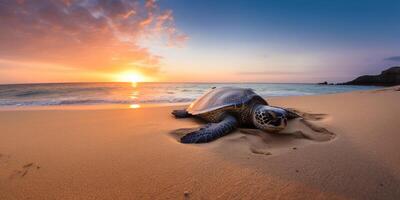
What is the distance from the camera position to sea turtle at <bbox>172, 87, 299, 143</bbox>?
2.19 meters

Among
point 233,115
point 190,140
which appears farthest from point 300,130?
point 190,140

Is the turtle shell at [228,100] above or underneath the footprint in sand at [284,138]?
above

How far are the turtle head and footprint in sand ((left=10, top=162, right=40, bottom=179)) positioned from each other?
222 cm

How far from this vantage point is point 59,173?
1311 mm

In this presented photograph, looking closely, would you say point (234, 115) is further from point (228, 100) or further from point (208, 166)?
point (208, 166)

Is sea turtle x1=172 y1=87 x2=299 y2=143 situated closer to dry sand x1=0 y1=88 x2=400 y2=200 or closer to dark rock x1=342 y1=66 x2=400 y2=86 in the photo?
dry sand x1=0 y1=88 x2=400 y2=200

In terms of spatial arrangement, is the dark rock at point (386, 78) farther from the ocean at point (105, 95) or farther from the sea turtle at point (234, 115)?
the sea turtle at point (234, 115)

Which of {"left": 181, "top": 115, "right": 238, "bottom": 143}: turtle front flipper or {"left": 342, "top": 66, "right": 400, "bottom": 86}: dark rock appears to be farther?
{"left": 342, "top": 66, "right": 400, "bottom": 86}: dark rock

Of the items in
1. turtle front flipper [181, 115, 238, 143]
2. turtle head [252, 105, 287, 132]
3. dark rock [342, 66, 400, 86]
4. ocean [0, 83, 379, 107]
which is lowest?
ocean [0, 83, 379, 107]

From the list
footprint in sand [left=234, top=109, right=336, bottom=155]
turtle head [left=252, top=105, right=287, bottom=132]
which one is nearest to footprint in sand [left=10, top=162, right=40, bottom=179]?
footprint in sand [left=234, top=109, right=336, bottom=155]

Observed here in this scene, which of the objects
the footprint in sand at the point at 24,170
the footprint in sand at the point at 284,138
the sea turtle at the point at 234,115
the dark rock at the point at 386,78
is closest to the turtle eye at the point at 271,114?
the sea turtle at the point at 234,115

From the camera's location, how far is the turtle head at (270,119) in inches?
→ 87.0

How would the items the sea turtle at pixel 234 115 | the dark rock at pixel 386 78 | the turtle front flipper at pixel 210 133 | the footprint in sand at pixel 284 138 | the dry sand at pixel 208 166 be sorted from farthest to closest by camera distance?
the dark rock at pixel 386 78 → the sea turtle at pixel 234 115 → the turtle front flipper at pixel 210 133 → the footprint in sand at pixel 284 138 → the dry sand at pixel 208 166

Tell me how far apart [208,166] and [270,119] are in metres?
1.20
